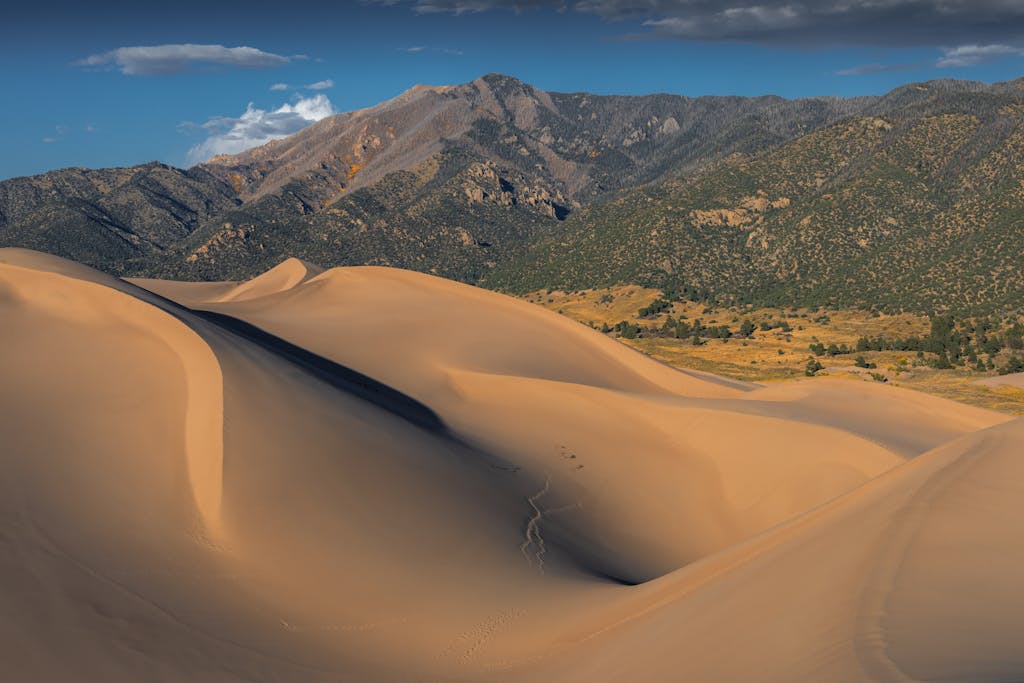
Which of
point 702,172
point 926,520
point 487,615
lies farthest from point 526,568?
point 702,172

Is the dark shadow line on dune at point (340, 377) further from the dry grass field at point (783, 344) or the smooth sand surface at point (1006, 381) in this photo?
the smooth sand surface at point (1006, 381)

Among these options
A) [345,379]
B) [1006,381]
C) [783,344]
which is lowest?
[783,344]

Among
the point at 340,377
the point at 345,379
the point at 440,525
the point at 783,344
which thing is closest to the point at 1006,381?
the point at 783,344

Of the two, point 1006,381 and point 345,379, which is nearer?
point 345,379

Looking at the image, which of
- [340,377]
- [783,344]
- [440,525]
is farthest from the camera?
[783,344]

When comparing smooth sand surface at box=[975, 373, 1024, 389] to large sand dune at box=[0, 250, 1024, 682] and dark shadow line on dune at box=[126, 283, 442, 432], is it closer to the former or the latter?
large sand dune at box=[0, 250, 1024, 682]

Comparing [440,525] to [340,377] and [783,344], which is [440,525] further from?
[783,344]

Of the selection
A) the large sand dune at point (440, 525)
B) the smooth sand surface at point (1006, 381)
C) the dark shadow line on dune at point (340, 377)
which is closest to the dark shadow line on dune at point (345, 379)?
the dark shadow line on dune at point (340, 377)
